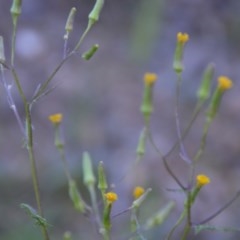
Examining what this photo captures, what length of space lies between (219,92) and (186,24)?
13.2 ft

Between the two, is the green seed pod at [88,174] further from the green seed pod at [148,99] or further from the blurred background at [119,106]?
the blurred background at [119,106]

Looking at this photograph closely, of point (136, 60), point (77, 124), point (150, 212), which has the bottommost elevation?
point (150, 212)

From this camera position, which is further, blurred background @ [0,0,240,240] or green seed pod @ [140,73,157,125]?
blurred background @ [0,0,240,240]

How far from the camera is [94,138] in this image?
402 cm

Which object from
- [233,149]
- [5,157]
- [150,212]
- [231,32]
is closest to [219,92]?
[150,212]

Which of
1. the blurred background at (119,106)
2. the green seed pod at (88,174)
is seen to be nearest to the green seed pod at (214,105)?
the green seed pod at (88,174)

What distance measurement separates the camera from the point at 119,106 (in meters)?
4.45

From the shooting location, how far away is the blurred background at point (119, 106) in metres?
3.54

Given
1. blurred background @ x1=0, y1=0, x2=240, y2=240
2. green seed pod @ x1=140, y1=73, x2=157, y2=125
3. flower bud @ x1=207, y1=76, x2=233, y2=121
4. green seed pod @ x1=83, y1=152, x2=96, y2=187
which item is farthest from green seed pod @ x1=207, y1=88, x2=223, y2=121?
blurred background @ x1=0, y1=0, x2=240, y2=240

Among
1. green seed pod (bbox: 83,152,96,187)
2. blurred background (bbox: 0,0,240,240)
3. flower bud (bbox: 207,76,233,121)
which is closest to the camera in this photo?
flower bud (bbox: 207,76,233,121)

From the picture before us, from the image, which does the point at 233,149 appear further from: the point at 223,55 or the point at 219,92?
the point at 219,92

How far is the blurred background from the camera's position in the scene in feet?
11.6

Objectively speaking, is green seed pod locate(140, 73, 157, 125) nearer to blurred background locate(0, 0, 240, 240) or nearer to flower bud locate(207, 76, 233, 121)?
flower bud locate(207, 76, 233, 121)

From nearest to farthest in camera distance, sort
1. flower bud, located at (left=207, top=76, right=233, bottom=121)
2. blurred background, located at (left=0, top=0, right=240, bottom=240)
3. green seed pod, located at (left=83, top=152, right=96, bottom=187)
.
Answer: flower bud, located at (left=207, top=76, right=233, bottom=121) < green seed pod, located at (left=83, top=152, right=96, bottom=187) < blurred background, located at (left=0, top=0, right=240, bottom=240)
